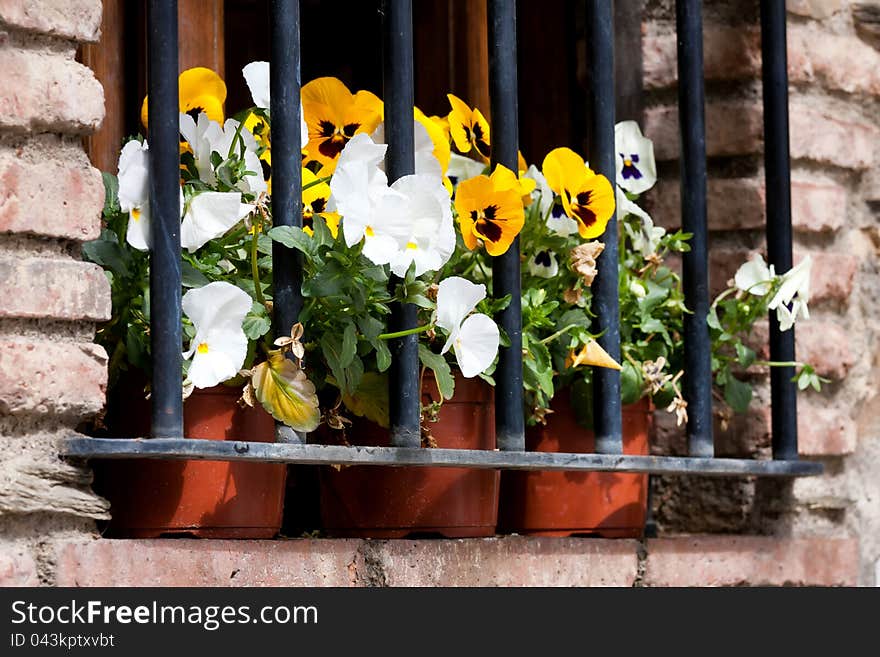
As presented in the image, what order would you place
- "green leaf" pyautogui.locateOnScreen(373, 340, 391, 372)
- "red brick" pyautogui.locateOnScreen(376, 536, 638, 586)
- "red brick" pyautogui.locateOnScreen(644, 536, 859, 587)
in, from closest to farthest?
"green leaf" pyautogui.locateOnScreen(373, 340, 391, 372)
"red brick" pyautogui.locateOnScreen(376, 536, 638, 586)
"red brick" pyautogui.locateOnScreen(644, 536, 859, 587)

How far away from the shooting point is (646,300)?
2.06 metres

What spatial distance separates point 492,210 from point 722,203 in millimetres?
587

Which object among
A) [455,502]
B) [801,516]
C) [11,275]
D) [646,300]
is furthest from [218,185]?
[801,516]

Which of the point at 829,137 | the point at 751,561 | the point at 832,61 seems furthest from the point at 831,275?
the point at 751,561

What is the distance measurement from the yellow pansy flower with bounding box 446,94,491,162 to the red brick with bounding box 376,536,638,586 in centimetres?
46

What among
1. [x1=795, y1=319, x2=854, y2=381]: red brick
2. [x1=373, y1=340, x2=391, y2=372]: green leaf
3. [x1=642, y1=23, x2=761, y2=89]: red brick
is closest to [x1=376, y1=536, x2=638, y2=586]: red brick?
[x1=373, y1=340, x2=391, y2=372]: green leaf

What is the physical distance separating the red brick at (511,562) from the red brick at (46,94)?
55 centimetres

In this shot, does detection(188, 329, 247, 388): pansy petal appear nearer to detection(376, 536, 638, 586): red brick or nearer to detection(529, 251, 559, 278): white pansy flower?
detection(376, 536, 638, 586): red brick

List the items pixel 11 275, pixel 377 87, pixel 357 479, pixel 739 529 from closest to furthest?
pixel 11 275
pixel 357 479
pixel 739 529
pixel 377 87

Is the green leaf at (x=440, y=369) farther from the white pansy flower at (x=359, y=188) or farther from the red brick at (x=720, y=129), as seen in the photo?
the red brick at (x=720, y=129)

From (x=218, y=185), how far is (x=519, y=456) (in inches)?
17.2

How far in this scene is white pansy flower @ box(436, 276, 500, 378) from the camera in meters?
1.67

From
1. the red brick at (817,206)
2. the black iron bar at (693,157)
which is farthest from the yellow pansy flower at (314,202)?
the red brick at (817,206)

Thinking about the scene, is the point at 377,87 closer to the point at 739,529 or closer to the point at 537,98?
the point at 537,98
